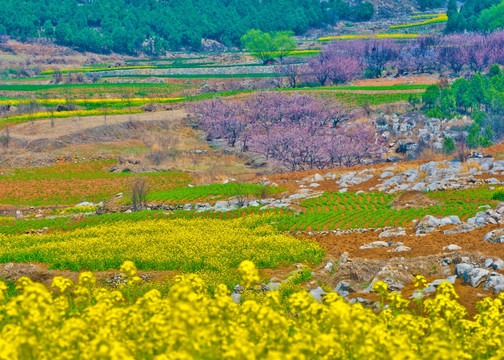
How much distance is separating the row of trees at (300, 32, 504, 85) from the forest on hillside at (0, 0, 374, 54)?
→ 54.7 meters

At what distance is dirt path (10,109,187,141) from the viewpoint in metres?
62.9

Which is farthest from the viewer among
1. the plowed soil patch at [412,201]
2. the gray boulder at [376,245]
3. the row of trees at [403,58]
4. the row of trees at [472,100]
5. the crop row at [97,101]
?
the row of trees at [403,58]

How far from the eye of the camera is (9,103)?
3086 inches

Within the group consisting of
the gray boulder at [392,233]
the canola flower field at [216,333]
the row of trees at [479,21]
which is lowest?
the gray boulder at [392,233]

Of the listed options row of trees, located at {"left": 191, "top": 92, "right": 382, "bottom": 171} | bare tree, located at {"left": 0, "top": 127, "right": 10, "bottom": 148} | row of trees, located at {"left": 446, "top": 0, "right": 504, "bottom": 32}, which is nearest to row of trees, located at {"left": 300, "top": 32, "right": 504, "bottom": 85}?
row of trees, located at {"left": 446, "top": 0, "right": 504, "bottom": 32}

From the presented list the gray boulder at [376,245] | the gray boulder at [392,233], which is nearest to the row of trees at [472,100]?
the gray boulder at [392,233]

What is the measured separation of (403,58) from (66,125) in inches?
2341

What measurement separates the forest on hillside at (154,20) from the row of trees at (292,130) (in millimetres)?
76561

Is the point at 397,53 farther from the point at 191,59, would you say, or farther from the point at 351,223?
the point at 351,223

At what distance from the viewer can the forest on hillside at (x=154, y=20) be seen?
13700 cm

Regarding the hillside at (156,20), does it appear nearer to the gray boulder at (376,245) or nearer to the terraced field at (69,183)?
the terraced field at (69,183)

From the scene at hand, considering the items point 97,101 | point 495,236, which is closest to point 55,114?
point 97,101

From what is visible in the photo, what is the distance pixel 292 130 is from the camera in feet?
190

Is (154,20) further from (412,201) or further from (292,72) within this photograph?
(412,201)
